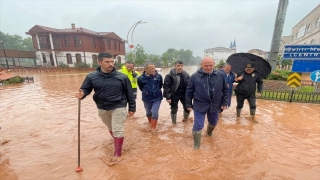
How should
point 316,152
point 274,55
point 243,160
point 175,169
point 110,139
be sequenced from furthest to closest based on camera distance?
point 274,55 < point 110,139 < point 316,152 < point 243,160 < point 175,169

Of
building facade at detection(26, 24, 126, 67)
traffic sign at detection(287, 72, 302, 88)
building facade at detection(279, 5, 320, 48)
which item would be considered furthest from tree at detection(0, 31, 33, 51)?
building facade at detection(279, 5, 320, 48)

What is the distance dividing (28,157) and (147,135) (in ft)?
7.51

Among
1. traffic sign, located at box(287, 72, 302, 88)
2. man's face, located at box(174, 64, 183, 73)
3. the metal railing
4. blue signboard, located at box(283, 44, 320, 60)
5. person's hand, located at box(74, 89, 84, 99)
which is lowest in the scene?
the metal railing

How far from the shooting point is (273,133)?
4.01m

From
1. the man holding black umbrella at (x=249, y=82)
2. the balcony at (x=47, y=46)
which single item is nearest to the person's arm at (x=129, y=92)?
the man holding black umbrella at (x=249, y=82)

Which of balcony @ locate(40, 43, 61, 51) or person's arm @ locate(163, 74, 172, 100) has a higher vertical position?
balcony @ locate(40, 43, 61, 51)

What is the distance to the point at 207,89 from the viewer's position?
3.02 m

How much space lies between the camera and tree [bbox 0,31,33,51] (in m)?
56.5

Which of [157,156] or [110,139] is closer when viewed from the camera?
[157,156]

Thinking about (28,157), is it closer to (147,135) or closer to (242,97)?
(147,135)

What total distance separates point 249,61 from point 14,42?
258ft

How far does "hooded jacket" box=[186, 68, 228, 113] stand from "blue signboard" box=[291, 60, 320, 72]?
5.93 meters

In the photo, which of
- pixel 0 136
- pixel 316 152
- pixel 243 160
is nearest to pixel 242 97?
pixel 316 152

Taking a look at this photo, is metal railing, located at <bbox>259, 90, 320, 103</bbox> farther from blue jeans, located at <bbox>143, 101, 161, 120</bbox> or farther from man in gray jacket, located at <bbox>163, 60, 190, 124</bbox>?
blue jeans, located at <bbox>143, 101, 161, 120</bbox>
